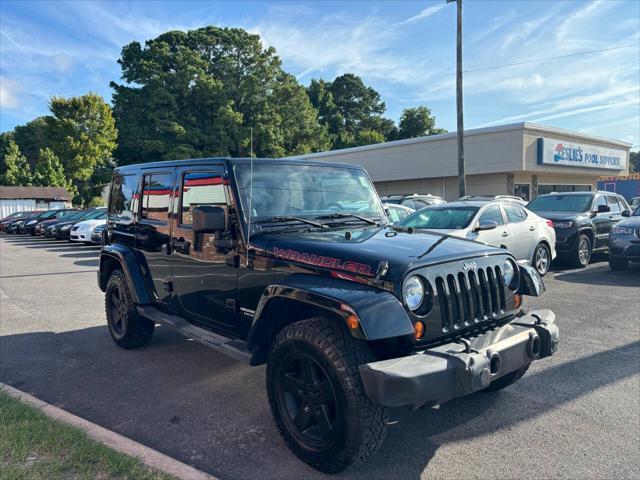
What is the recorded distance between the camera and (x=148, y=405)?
414 cm

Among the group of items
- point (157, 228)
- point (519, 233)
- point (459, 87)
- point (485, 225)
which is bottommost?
point (519, 233)

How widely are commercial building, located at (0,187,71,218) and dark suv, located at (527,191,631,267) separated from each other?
4514cm

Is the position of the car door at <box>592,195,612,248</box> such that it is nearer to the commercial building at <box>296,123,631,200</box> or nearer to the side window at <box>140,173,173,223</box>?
the side window at <box>140,173,173,223</box>

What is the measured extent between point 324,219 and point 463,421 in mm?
1933

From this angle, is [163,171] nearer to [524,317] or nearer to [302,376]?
[302,376]

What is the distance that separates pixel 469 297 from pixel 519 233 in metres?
6.78

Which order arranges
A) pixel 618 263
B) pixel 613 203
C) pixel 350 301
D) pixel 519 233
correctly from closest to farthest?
pixel 350 301 → pixel 519 233 → pixel 618 263 → pixel 613 203

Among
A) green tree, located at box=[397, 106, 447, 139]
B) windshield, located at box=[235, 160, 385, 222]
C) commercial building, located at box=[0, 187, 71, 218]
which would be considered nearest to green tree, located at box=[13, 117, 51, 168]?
commercial building, located at box=[0, 187, 71, 218]

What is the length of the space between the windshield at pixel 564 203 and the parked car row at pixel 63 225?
14595 mm

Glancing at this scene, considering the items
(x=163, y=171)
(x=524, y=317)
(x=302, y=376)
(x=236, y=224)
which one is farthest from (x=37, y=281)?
(x=524, y=317)

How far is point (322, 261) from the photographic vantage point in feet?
10.7

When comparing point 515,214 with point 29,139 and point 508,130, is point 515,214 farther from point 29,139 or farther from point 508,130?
point 29,139

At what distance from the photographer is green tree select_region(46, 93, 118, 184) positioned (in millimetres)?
42312

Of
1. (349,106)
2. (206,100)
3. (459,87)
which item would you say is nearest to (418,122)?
(349,106)
